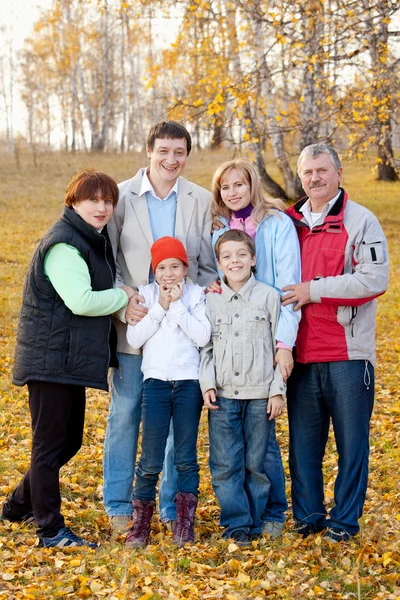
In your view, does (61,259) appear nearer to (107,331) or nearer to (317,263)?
(107,331)

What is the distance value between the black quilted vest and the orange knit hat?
1.11 ft

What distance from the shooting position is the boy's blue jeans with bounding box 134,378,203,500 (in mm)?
4301

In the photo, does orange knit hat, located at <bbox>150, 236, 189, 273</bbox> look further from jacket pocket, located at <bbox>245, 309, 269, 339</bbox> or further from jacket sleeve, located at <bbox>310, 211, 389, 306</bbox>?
jacket sleeve, located at <bbox>310, 211, 389, 306</bbox>

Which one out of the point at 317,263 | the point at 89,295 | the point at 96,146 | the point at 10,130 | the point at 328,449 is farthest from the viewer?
the point at 10,130

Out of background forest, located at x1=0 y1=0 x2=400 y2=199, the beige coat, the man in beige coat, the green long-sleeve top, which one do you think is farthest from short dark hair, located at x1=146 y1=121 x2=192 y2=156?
background forest, located at x1=0 y1=0 x2=400 y2=199

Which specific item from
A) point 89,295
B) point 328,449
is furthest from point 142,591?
→ point 328,449

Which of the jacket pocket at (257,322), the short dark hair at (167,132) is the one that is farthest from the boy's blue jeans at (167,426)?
the short dark hair at (167,132)

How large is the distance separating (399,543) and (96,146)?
1159 inches

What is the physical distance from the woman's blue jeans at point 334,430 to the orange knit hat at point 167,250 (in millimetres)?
1015

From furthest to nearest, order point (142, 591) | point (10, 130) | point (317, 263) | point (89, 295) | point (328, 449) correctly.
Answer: point (10, 130) < point (328, 449) < point (317, 263) < point (89, 295) < point (142, 591)

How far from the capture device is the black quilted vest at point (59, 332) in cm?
415

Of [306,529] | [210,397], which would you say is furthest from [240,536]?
[210,397]

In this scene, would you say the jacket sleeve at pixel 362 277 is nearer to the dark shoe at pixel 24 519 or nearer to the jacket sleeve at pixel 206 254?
the jacket sleeve at pixel 206 254

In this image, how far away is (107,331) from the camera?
4.31 metres
